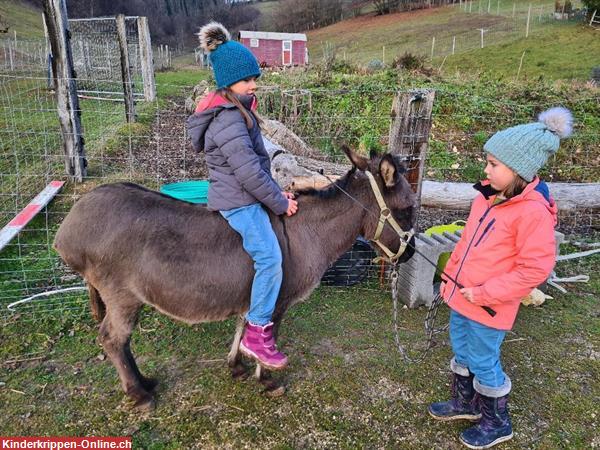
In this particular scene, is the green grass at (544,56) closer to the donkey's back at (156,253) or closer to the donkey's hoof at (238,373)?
the donkey's hoof at (238,373)

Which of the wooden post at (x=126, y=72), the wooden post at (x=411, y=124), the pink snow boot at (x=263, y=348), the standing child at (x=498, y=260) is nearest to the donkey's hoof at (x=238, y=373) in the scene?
the pink snow boot at (x=263, y=348)

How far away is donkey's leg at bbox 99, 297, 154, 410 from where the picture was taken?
3.18 metres

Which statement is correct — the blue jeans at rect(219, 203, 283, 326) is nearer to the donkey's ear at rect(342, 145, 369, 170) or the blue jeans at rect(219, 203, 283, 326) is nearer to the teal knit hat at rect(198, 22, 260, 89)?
the donkey's ear at rect(342, 145, 369, 170)

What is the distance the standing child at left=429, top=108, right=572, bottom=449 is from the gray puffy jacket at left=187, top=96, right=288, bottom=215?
138 centimetres

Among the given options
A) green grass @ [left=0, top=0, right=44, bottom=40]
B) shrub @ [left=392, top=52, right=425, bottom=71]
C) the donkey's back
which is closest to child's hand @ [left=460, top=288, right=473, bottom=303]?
the donkey's back

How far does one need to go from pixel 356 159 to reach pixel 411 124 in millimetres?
1655

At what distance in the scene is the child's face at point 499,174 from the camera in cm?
277

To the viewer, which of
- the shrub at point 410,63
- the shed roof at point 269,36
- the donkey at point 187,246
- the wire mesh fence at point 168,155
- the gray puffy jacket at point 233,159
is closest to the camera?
the gray puffy jacket at point 233,159

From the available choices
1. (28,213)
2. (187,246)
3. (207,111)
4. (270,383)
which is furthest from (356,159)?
(28,213)

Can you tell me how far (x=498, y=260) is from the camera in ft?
9.41

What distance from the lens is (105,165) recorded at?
8.15 metres

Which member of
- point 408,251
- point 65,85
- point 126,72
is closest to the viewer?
point 408,251

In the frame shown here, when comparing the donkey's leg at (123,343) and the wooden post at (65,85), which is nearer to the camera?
the donkey's leg at (123,343)

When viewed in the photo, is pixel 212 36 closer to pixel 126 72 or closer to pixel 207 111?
pixel 207 111
